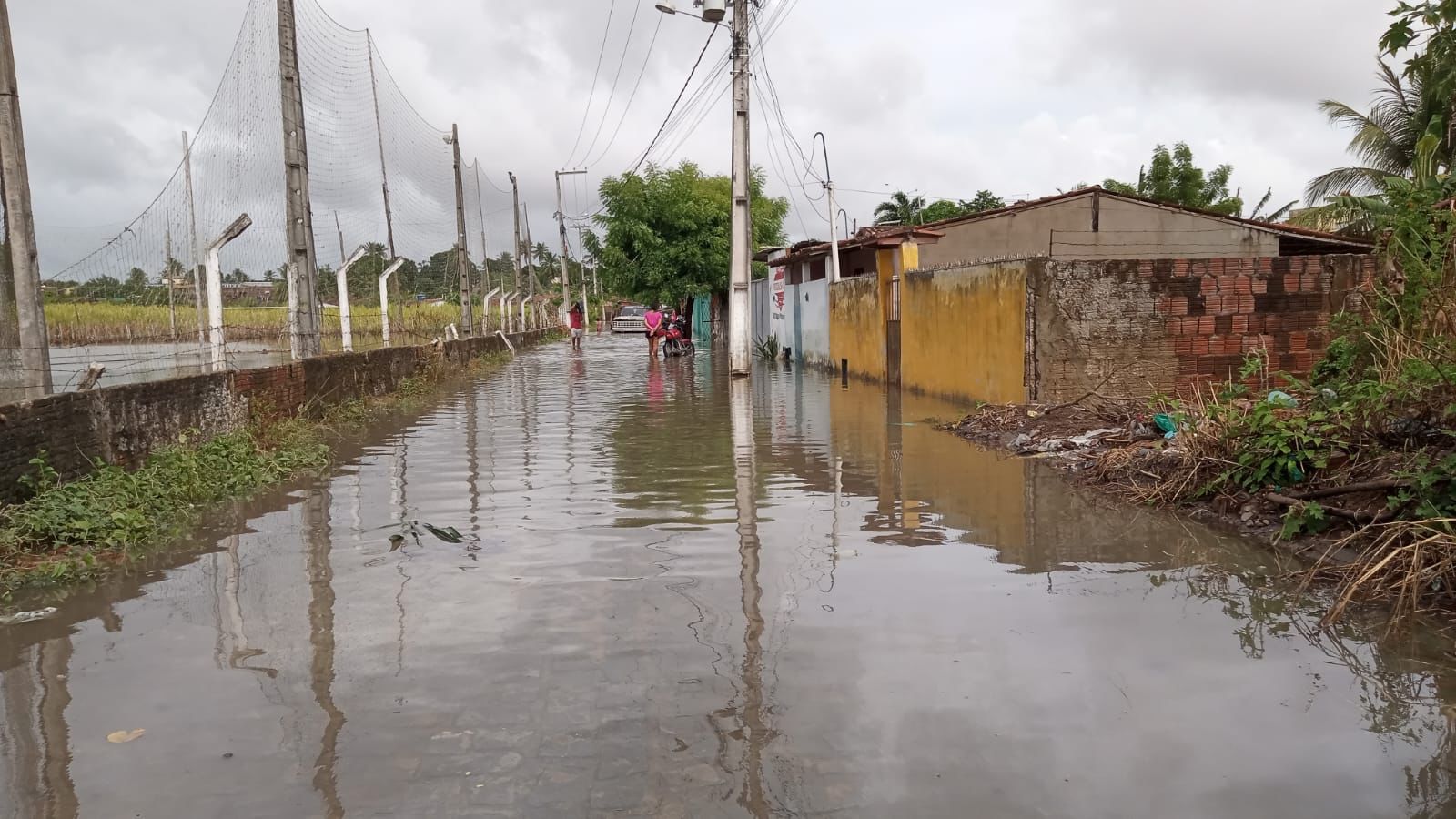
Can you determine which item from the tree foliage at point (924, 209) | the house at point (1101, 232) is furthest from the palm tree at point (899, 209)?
the house at point (1101, 232)

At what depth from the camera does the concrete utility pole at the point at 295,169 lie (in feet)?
43.9

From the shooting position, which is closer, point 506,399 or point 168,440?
point 168,440

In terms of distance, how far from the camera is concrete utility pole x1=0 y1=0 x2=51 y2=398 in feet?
23.1

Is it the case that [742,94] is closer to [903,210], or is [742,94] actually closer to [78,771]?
[78,771]

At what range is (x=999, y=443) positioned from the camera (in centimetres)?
984

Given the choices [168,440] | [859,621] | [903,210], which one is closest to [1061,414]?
[859,621]

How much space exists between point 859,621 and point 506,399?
39.9 ft

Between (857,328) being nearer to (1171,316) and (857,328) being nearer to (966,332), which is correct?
(966,332)

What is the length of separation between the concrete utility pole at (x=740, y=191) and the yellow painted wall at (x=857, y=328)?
2050 mm

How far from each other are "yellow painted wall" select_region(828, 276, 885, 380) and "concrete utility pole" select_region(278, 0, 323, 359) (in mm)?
8912

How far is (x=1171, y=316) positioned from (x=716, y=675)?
28.4 ft

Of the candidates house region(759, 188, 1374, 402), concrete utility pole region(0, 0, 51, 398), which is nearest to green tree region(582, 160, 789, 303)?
house region(759, 188, 1374, 402)

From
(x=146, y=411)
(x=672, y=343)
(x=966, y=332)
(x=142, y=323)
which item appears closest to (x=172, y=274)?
(x=142, y=323)

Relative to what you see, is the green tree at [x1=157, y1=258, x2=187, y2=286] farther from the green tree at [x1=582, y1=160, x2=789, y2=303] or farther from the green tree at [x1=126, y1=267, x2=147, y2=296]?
the green tree at [x1=582, y1=160, x2=789, y2=303]
